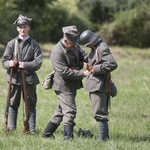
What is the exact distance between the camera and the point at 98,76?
24.5ft

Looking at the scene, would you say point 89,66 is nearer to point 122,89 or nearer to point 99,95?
point 99,95

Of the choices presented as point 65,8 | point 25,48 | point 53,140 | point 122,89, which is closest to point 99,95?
point 53,140

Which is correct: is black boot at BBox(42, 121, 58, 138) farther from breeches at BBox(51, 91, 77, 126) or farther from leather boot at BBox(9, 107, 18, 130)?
leather boot at BBox(9, 107, 18, 130)

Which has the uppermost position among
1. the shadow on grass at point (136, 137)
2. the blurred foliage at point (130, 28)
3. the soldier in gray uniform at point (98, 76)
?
the soldier in gray uniform at point (98, 76)

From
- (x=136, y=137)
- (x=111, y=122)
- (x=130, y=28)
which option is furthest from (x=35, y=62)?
(x=130, y=28)

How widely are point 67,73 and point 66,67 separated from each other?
0.38 feet

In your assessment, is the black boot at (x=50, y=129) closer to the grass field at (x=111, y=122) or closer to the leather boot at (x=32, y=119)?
the grass field at (x=111, y=122)

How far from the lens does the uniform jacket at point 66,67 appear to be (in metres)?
7.50

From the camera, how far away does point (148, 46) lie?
4394 cm

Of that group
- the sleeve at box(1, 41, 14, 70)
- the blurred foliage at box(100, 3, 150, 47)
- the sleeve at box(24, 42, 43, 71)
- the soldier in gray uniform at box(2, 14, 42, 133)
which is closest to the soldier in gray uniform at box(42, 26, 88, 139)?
the sleeve at box(24, 42, 43, 71)

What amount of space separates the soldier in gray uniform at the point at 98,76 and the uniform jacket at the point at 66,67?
0.22 metres

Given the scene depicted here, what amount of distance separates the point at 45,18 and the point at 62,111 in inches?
1355

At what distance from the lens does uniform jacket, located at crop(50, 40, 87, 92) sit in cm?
750

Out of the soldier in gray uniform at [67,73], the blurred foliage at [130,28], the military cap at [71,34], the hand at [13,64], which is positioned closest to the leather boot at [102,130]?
the soldier in gray uniform at [67,73]
